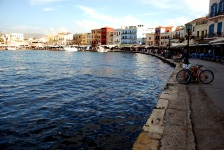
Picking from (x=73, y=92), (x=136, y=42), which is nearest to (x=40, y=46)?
(x=136, y=42)

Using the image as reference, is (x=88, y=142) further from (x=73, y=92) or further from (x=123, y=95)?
(x=73, y=92)

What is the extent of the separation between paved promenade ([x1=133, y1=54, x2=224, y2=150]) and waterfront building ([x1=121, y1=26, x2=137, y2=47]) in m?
101

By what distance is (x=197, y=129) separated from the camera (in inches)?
202

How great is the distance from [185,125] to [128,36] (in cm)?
10739

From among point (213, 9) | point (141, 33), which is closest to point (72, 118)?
point (213, 9)

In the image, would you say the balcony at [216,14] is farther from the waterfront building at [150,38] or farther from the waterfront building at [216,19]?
the waterfront building at [150,38]

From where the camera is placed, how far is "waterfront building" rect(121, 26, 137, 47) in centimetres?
10775

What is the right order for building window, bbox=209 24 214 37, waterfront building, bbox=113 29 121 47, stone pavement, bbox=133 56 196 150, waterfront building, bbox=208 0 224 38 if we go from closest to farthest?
stone pavement, bbox=133 56 196 150 → waterfront building, bbox=208 0 224 38 → building window, bbox=209 24 214 37 → waterfront building, bbox=113 29 121 47

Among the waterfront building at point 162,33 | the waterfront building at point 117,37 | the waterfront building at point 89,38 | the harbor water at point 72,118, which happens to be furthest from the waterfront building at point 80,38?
the harbor water at point 72,118

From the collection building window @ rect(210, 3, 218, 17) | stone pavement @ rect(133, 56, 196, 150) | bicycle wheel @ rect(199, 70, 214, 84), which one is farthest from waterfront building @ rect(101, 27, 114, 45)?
stone pavement @ rect(133, 56, 196, 150)

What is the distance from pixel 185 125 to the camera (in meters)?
5.41

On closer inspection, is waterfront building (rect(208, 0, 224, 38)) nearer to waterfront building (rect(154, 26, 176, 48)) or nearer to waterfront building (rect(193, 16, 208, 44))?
waterfront building (rect(193, 16, 208, 44))

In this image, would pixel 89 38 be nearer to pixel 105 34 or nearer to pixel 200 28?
pixel 105 34

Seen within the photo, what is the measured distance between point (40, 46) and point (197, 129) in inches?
6593
